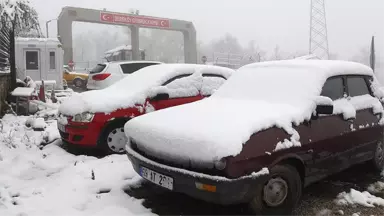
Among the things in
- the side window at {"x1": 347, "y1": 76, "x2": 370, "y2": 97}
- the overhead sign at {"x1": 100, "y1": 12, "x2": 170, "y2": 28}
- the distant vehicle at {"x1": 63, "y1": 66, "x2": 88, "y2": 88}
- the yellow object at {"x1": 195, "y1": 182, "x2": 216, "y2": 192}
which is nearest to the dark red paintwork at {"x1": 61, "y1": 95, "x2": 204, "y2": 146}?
the yellow object at {"x1": 195, "y1": 182, "x2": 216, "y2": 192}

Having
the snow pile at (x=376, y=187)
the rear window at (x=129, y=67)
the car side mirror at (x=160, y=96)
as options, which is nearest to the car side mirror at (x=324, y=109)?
the snow pile at (x=376, y=187)

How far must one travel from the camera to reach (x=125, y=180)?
460cm

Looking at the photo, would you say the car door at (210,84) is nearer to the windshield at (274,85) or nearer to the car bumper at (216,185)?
the windshield at (274,85)

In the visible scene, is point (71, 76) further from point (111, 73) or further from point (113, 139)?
point (113, 139)

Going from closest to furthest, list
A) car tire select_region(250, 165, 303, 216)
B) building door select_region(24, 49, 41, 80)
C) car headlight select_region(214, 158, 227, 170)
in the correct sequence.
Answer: car headlight select_region(214, 158, 227, 170)
car tire select_region(250, 165, 303, 216)
building door select_region(24, 49, 41, 80)

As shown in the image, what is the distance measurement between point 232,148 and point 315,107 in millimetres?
1351

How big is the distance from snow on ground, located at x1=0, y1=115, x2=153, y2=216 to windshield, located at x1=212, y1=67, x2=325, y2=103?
1734 millimetres

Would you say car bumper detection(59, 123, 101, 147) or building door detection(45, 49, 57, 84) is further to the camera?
building door detection(45, 49, 57, 84)

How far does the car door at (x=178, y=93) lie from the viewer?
6016mm

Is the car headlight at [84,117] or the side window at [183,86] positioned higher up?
the side window at [183,86]

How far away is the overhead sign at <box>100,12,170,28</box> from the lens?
24.2 m

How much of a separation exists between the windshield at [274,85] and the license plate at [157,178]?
1518 mm

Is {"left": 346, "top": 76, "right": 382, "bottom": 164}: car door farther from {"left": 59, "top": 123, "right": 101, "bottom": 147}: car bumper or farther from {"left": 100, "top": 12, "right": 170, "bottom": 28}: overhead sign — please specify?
{"left": 100, "top": 12, "right": 170, "bottom": 28}: overhead sign

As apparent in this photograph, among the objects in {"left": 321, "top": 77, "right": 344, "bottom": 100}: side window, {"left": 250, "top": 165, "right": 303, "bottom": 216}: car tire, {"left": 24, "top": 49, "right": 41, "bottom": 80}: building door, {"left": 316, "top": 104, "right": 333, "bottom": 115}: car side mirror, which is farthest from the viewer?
{"left": 24, "top": 49, "right": 41, "bottom": 80}: building door
